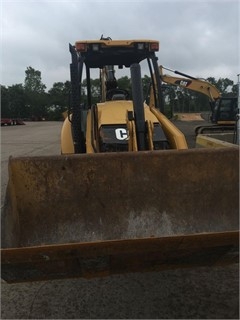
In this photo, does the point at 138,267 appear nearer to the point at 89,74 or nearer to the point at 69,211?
the point at 69,211

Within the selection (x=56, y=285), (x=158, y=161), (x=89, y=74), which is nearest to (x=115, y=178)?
(x=158, y=161)

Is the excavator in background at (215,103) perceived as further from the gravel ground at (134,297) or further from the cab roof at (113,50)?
the gravel ground at (134,297)

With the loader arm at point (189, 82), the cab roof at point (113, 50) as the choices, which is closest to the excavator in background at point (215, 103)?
the loader arm at point (189, 82)

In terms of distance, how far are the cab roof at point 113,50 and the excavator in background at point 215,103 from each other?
1104 cm

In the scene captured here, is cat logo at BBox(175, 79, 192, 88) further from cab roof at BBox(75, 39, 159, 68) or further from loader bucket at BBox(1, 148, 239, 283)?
loader bucket at BBox(1, 148, 239, 283)

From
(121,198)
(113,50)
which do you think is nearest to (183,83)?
(113,50)

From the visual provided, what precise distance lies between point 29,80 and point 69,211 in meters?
88.2

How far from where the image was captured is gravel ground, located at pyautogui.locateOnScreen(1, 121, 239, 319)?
316 cm

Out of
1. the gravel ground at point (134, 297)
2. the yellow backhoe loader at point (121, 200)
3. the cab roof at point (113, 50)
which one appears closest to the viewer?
the yellow backhoe loader at point (121, 200)

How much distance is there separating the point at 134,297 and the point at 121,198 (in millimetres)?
877

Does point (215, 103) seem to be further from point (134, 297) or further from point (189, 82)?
point (134, 297)

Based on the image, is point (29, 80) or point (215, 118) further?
point (29, 80)

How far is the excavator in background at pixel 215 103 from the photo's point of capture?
16188 mm

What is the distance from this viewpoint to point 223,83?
66438mm
